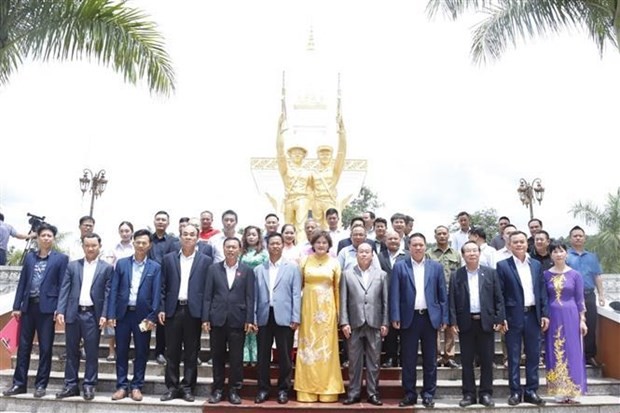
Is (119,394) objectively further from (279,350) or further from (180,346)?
(279,350)

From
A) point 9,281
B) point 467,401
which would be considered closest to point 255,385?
point 467,401

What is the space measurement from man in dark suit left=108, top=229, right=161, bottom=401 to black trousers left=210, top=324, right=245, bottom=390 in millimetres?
717

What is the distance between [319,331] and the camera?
586 centimetres

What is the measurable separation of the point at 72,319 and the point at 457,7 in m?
6.63

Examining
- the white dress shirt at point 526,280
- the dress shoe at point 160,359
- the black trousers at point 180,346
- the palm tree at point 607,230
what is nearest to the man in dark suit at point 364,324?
the white dress shirt at point 526,280

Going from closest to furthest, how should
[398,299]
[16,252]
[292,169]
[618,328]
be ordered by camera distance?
[398,299] → [618,328] → [292,169] → [16,252]

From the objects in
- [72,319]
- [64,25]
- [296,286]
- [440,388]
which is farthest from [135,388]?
[64,25]

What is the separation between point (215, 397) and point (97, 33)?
15.6 feet

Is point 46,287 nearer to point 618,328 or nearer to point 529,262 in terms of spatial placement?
point 529,262

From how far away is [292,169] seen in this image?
1401cm

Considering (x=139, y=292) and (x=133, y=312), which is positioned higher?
(x=139, y=292)

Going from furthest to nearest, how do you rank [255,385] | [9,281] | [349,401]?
[9,281], [255,385], [349,401]

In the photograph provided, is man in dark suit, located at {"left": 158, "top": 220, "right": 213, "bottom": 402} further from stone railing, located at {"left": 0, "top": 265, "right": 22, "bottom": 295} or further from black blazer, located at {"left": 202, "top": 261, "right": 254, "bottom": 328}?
stone railing, located at {"left": 0, "top": 265, "right": 22, "bottom": 295}

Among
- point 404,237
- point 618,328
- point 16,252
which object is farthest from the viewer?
point 16,252
